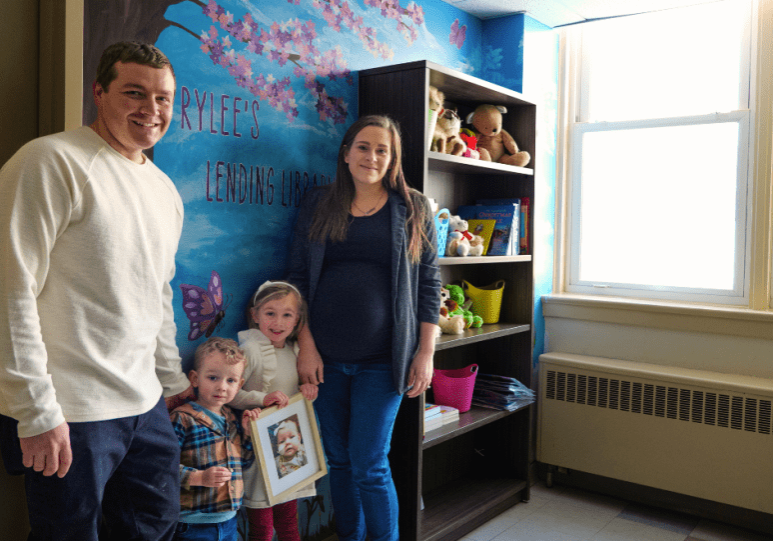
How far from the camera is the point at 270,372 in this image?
6.21 ft

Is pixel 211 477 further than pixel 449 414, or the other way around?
pixel 449 414

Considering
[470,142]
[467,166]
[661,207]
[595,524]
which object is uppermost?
[470,142]

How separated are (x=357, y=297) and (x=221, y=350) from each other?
43cm

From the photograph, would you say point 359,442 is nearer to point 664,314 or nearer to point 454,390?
point 454,390

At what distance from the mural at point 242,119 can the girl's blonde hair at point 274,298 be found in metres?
0.03

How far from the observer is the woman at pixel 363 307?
1939 mm

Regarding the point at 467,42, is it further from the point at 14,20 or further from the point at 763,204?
the point at 14,20

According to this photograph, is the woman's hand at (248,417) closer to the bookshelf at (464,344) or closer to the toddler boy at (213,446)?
the toddler boy at (213,446)

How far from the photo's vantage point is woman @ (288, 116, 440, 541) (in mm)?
1939

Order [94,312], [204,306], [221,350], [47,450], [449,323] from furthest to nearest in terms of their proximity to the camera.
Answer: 1. [449,323]
2. [204,306]
3. [221,350]
4. [94,312]
5. [47,450]

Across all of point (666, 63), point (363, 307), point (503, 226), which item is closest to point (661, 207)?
point (666, 63)

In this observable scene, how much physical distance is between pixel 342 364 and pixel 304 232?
0.43 m

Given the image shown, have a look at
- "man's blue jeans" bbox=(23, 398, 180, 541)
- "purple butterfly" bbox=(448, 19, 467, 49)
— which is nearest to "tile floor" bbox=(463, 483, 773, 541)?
"man's blue jeans" bbox=(23, 398, 180, 541)

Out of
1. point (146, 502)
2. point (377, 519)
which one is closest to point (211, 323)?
point (146, 502)
